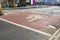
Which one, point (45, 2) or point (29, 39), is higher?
point (29, 39)

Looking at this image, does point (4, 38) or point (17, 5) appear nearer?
point (4, 38)

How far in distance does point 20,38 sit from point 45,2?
33416 millimetres

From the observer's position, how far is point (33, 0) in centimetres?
3812

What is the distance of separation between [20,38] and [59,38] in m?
2.03

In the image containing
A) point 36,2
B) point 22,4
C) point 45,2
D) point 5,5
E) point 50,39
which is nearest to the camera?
point 50,39

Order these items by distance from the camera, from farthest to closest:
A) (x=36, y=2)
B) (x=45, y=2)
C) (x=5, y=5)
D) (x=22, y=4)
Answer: (x=45, y=2)
(x=36, y=2)
(x=22, y=4)
(x=5, y=5)

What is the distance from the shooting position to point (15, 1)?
3562 cm

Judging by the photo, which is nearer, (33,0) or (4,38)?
(4,38)

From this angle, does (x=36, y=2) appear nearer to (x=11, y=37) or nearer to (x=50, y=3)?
(x=50, y=3)

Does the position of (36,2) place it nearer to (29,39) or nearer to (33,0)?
(33,0)

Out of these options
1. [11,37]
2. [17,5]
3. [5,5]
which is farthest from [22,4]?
[11,37]

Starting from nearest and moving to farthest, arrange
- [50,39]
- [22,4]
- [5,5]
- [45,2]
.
A: [50,39] < [5,5] < [22,4] < [45,2]

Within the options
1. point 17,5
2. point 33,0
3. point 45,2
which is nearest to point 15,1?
point 17,5

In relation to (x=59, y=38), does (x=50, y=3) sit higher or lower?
lower
